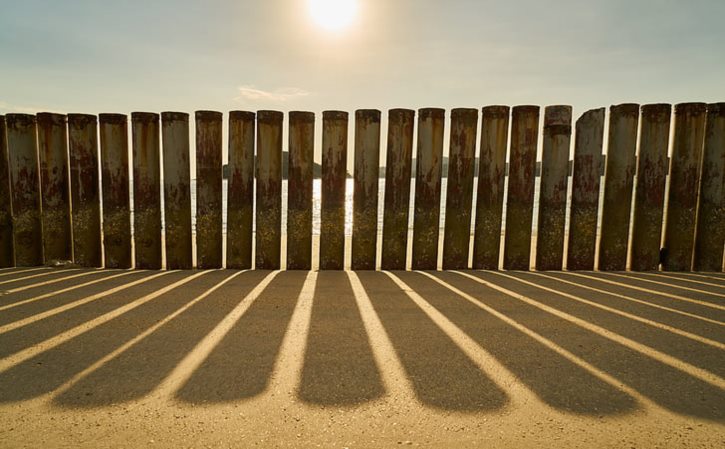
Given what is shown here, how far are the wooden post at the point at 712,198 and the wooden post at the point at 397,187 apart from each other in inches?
105

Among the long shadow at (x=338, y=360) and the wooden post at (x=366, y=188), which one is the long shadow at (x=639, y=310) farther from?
the long shadow at (x=338, y=360)

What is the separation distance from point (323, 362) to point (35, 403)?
1028 millimetres

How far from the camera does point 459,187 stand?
3.72 m

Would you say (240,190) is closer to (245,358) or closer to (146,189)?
(146,189)

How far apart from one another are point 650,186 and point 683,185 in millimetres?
303

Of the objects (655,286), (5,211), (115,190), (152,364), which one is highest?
(115,190)

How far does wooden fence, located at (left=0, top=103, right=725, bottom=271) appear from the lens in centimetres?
366

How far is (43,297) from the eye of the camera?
8.87ft

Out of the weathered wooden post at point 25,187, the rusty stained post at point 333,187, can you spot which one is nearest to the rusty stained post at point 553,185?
the rusty stained post at point 333,187

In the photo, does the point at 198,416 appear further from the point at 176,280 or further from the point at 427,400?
the point at 176,280

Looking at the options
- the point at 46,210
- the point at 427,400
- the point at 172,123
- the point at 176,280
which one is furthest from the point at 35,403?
the point at 46,210

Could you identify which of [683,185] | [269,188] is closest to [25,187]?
[269,188]

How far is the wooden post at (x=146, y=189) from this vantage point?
3.65m

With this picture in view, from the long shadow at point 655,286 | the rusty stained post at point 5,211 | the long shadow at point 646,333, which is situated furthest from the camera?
the rusty stained post at point 5,211
